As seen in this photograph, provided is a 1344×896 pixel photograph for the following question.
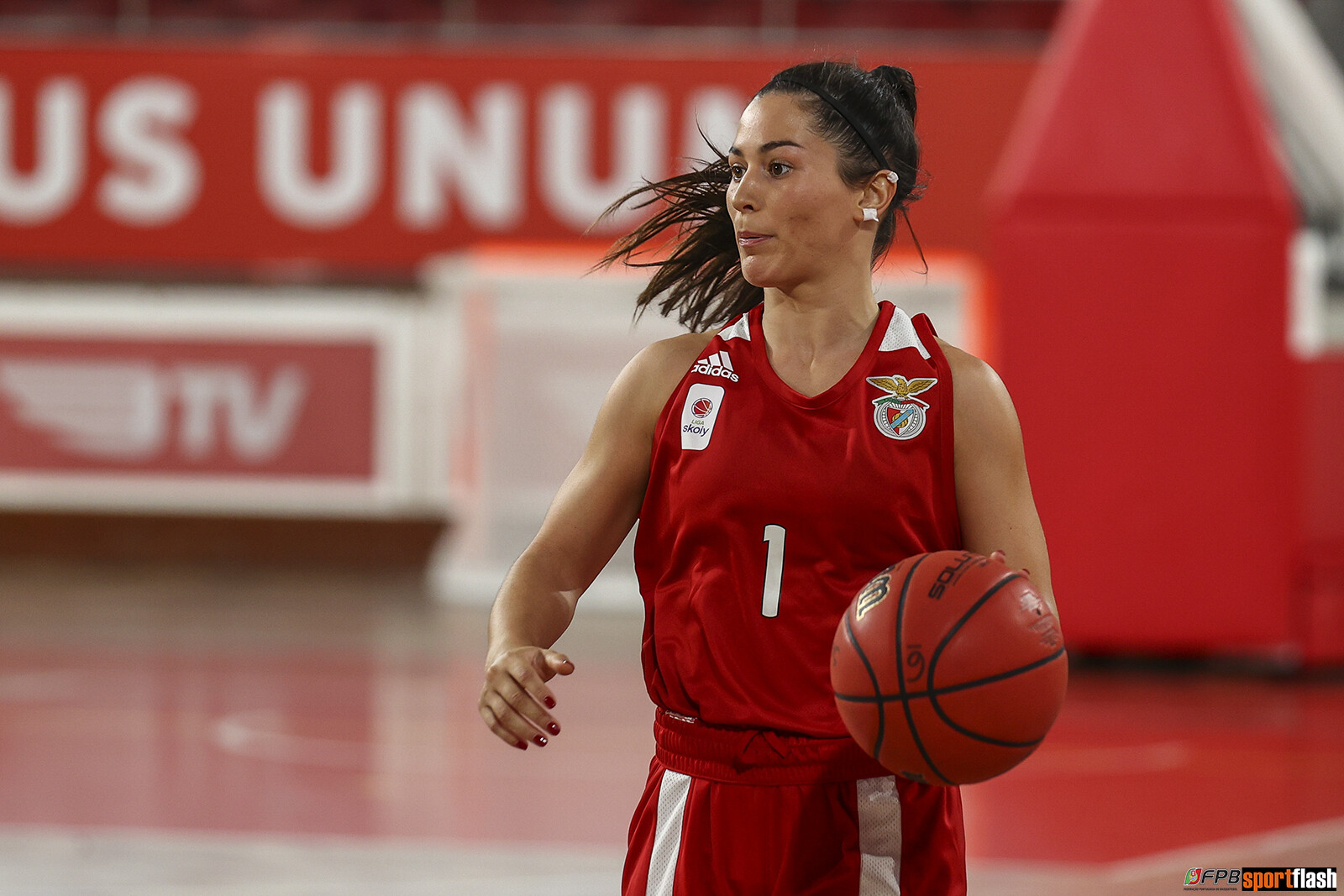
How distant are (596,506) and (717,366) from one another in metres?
0.25

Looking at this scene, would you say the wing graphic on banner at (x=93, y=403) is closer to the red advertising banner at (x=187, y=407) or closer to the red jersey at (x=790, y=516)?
the red advertising banner at (x=187, y=407)

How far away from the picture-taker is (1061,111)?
25.3 ft

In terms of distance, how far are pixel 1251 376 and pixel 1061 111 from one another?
4.85ft

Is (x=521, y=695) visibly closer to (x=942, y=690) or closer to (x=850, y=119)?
(x=942, y=690)

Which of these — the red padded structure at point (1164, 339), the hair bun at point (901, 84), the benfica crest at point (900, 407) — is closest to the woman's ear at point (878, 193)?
the hair bun at point (901, 84)

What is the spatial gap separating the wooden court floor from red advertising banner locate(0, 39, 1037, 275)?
332 centimetres

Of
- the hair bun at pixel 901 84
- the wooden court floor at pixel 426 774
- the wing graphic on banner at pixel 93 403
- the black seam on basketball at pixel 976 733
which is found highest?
the wing graphic on banner at pixel 93 403

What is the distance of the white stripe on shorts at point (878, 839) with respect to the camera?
2150 millimetres

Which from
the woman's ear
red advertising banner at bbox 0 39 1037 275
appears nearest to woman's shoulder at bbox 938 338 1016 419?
the woman's ear

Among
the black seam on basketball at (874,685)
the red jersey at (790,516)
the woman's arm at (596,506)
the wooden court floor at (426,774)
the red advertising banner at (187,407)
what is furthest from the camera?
the red advertising banner at (187,407)

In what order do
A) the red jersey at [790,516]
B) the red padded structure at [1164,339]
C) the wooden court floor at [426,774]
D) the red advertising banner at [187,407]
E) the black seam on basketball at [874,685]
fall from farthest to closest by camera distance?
the red advertising banner at [187,407]
the red padded structure at [1164,339]
the wooden court floor at [426,774]
the red jersey at [790,516]
the black seam on basketball at [874,685]

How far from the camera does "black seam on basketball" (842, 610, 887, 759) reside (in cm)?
196

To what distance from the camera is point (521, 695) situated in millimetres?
2020

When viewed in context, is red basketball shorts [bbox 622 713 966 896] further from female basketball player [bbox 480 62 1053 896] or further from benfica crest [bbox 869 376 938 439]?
benfica crest [bbox 869 376 938 439]
